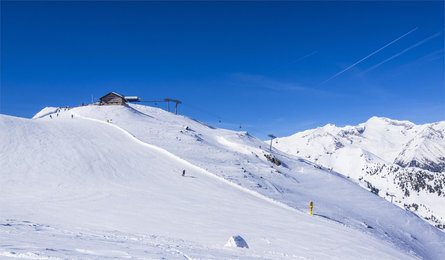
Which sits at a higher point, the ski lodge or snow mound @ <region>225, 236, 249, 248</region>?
the ski lodge

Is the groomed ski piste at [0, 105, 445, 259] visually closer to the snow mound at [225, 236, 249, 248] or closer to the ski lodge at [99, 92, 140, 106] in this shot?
the snow mound at [225, 236, 249, 248]

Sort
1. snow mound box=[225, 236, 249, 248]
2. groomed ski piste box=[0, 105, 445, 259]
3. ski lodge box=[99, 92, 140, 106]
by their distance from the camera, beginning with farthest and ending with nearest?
ski lodge box=[99, 92, 140, 106] → snow mound box=[225, 236, 249, 248] → groomed ski piste box=[0, 105, 445, 259]

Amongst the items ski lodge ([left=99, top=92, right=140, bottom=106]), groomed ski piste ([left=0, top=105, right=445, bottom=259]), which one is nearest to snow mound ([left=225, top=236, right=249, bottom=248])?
groomed ski piste ([left=0, top=105, right=445, bottom=259])

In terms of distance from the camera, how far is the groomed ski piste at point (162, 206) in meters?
9.84

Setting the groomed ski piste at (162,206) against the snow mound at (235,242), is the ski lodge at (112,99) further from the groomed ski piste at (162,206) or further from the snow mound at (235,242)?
the snow mound at (235,242)

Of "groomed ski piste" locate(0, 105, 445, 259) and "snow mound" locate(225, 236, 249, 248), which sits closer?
"groomed ski piste" locate(0, 105, 445, 259)

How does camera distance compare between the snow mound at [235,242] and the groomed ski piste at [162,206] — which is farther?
the snow mound at [235,242]

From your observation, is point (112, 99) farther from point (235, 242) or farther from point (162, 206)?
point (235, 242)

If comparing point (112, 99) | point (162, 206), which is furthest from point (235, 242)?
point (112, 99)

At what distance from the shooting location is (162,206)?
17.8 metres

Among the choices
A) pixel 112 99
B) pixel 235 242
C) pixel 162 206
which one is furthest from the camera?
pixel 112 99

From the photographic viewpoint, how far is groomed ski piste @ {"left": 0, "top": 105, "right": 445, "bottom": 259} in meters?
9.84

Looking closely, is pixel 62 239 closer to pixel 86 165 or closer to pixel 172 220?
pixel 172 220

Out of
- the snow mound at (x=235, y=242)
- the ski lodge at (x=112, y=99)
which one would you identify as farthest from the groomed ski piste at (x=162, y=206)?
the ski lodge at (x=112, y=99)
